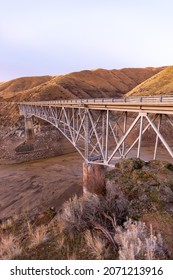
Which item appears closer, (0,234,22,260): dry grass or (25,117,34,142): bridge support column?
(0,234,22,260): dry grass

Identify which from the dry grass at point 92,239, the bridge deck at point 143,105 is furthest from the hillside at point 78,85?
the dry grass at point 92,239

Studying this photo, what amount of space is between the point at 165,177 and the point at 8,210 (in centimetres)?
1578

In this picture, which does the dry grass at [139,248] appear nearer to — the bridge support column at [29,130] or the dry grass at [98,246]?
the dry grass at [98,246]

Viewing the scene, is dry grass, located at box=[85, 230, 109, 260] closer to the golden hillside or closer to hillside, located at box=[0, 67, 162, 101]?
the golden hillside

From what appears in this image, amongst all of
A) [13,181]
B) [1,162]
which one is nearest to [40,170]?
[13,181]

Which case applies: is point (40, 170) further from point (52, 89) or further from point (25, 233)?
point (52, 89)

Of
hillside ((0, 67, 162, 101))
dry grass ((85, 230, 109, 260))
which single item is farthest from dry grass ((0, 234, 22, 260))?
hillside ((0, 67, 162, 101))

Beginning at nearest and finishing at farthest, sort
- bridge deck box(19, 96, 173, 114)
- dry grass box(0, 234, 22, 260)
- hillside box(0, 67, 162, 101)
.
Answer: dry grass box(0, 234, 22, 260) → bridge deck box(19, 96, 173, 114) → hillside box(0, 67, 162, 101)

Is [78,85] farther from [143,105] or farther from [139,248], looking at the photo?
[139,248]

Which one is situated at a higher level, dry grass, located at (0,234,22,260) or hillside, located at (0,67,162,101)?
hillside, located at (0,67,162,101)

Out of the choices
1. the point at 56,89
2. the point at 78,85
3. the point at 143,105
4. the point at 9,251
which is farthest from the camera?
the point at 78,85

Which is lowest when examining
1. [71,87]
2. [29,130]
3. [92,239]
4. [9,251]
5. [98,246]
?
[29,130]

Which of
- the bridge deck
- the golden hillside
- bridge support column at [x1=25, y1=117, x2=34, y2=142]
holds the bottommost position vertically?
bridge support column at [x1=25, y1=117, x2=34, y2=142]

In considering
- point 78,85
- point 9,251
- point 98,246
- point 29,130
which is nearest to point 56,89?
point 78,85
